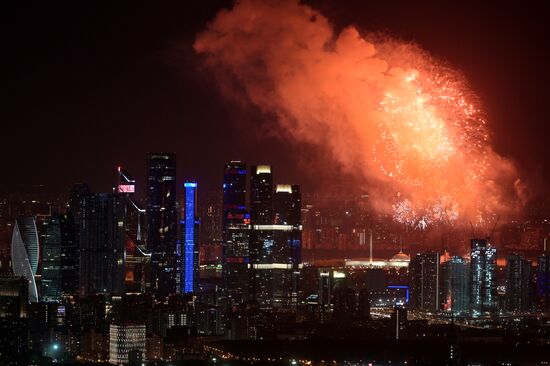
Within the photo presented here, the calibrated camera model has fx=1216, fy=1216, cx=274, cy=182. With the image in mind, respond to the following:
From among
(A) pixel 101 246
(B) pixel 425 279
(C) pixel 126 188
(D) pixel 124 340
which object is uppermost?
(C) pixel 126 188

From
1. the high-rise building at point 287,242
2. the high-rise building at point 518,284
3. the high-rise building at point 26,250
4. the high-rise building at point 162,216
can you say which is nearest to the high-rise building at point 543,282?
the high-rise building at point 518,284

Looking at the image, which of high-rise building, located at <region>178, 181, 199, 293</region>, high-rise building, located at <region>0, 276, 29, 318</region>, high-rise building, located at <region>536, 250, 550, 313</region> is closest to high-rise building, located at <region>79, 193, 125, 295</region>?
high-rise building, located at <region>178, 181, 199, 293</region>

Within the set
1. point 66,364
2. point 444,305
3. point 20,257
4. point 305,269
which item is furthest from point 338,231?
point 66,364

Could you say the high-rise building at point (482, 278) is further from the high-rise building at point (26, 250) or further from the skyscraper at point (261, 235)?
the high-rise building at point (26, 250)

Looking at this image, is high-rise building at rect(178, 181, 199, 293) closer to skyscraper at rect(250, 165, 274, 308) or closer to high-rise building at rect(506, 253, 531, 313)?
skyscraper at rect(250, 165, 274, 308)

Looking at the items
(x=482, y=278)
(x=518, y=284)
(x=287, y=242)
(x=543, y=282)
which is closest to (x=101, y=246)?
(x=287, y=242)

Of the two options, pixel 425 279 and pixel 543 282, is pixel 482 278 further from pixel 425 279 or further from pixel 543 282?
pixel 543 282

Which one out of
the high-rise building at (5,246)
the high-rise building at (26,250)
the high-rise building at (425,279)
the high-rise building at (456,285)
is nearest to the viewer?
the high-rise building at (5,246)
